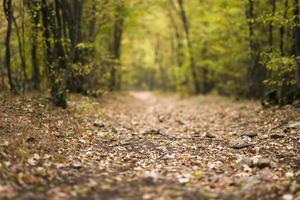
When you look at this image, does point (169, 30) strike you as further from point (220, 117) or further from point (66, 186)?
point (66, 186)

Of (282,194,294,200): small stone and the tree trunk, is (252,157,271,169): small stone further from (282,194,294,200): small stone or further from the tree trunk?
the tree trunk

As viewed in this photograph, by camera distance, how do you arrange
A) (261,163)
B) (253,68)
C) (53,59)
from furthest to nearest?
1. (253,68)
2. (53,59)
3. (261,163)

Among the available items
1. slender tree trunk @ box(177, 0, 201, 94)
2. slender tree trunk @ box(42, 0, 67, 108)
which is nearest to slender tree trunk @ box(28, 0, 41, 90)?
slender tree trunk @ box(42, 0, 67, 108)

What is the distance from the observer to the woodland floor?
7.66 meters

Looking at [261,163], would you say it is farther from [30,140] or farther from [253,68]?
[253,68]

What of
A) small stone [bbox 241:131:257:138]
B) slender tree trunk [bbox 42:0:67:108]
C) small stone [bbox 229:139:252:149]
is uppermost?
slender tree trunk [bbox 42:0:67:108]

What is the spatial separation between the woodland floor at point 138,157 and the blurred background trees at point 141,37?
166 cm

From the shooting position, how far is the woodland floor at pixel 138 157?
7.66 m

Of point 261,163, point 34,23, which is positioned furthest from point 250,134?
point 34,23

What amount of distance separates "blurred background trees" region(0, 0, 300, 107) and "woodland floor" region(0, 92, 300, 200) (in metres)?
1.66

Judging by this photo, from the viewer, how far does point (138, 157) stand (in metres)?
10.3

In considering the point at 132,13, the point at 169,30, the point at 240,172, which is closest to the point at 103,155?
the point at 240,172

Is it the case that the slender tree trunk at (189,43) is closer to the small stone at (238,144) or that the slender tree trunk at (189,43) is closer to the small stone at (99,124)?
the small stone at (99,124)

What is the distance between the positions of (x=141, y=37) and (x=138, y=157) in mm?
33313
